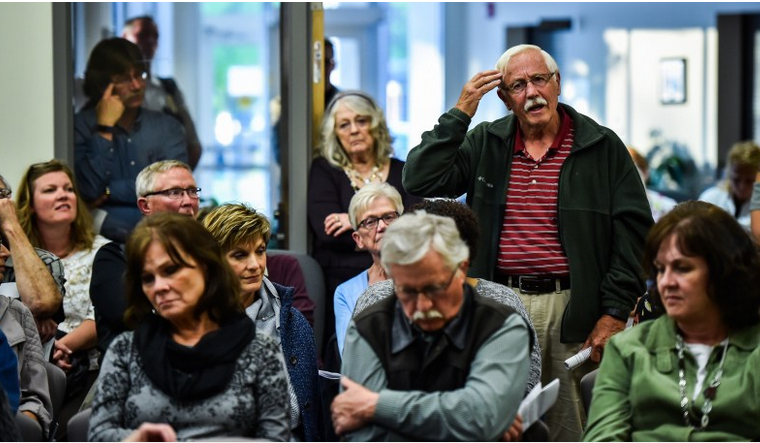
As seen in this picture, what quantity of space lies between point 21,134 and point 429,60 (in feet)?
13.9

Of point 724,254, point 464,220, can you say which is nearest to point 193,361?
point 464,220

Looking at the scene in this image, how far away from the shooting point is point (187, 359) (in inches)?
99.9

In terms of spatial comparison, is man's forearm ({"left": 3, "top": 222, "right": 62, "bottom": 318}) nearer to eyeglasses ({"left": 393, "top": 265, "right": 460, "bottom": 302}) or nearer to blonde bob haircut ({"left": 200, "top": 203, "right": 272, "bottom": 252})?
blonde bob haircut ({"left": 200, "top": 203, "right": 272, "bottom": 252})

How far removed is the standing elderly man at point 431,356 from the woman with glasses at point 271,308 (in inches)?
27.8

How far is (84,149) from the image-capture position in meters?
5.02

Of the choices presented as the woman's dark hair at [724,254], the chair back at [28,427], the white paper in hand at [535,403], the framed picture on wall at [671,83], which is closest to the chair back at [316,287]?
the chair back at [28,427]

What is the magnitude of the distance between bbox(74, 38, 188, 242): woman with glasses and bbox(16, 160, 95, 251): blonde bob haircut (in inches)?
24.2

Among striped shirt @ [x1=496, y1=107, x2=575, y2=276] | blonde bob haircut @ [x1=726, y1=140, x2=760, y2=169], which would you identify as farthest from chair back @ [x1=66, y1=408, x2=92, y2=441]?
blonde bob haircut @ [x1=726, y1=140, x2=760, y2=169]

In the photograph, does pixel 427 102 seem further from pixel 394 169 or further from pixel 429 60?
pixel 394 169

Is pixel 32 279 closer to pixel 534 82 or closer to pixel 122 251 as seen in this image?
pixel 122 251

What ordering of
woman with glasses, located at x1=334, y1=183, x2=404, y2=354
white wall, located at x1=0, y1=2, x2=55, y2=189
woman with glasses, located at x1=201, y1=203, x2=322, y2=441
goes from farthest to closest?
1. white wall, located at x1=0, y1=2, x2=55, y2=189
2. woman with glasses, located at x1=334, y1=183, x2=404, y2=354
3. woman with glasses, located at x1=201, y1=203, x2=322, y2=441

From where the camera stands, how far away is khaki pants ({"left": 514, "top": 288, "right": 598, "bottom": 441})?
3461 millimetres

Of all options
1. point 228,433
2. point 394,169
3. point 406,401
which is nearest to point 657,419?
point 406,401

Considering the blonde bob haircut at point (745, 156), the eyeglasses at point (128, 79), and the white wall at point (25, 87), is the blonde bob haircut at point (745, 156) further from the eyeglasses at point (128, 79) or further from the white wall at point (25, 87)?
the white wall at point (25, 87)
